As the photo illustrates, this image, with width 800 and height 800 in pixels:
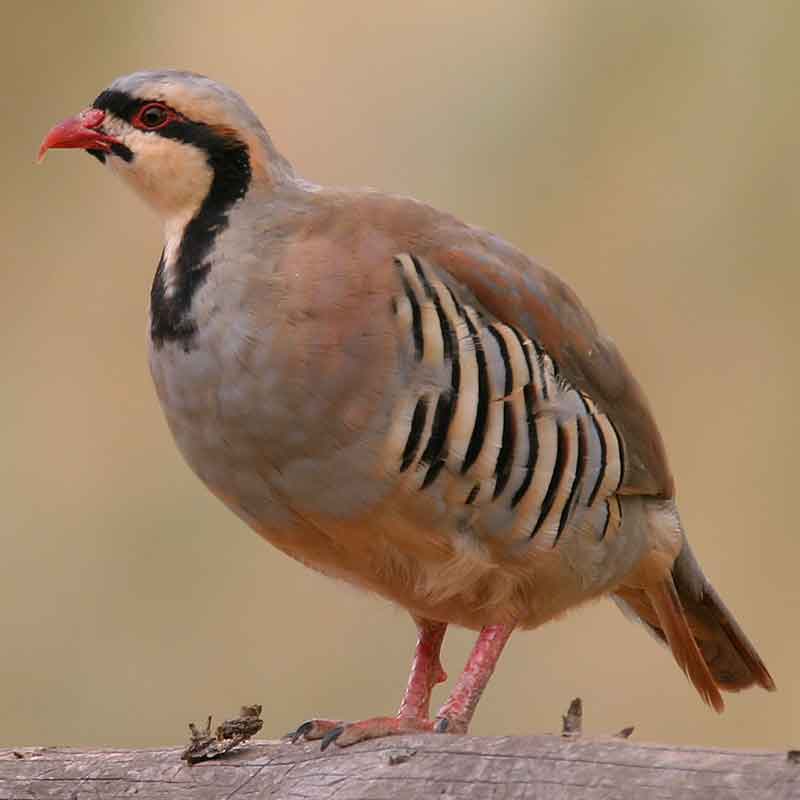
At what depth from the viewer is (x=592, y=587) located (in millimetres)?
4465

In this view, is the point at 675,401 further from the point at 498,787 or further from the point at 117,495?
the point at 498,787

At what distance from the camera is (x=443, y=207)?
296 inches

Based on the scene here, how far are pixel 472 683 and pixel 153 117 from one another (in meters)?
1.43

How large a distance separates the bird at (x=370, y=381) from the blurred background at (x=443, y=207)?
8.53 ft

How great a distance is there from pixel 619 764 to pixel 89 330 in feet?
16.3

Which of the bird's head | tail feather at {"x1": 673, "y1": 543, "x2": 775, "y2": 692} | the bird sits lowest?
tail feather at {"x1": 673, "y1": 543, "x2": 775, "y2": 692}

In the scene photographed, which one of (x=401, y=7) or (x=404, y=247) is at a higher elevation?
(x=401, y=7)

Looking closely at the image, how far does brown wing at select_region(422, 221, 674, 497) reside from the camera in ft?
13.7

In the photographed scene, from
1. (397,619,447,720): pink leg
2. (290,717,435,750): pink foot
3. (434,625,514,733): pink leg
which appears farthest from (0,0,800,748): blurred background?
(290,717,435,750): pink foot

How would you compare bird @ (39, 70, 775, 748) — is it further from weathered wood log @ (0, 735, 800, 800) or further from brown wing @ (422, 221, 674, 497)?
weathered wood log @ (0, 735, 800, 800)

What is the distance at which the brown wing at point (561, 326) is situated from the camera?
4.17m

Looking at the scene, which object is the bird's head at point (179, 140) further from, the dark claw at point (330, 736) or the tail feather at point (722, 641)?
the tail feather at point (722, 641)

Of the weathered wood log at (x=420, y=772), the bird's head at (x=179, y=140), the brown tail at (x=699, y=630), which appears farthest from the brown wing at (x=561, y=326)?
the weathered wood log at (x=420, y=772)

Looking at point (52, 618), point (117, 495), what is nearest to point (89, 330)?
point (117, 495)
